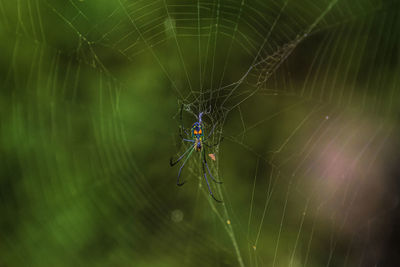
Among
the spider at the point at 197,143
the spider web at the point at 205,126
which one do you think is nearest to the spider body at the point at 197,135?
the spider at the point at 197,143

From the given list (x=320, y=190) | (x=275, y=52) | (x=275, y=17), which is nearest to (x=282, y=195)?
(x=320, y=190)

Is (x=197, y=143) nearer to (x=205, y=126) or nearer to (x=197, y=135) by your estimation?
(x=197, y=135)

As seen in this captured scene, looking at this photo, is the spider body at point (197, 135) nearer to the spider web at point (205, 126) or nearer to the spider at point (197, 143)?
the spider at point (197, 143)

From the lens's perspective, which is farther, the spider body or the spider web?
the spider body

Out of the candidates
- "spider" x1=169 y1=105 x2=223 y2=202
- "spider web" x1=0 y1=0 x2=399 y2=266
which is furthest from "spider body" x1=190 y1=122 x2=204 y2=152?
"spider web" x1=0 y1=0 x2=399 y2=266

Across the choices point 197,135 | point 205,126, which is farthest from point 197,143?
point 205,126

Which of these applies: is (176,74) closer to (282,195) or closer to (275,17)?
(275,17)

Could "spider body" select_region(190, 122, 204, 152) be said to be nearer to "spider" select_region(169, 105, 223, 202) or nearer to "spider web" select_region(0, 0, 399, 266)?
"spider" select_region(169, 105, 223, 202)

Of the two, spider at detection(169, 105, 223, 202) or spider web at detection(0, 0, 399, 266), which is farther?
spider at detection(169, 105, 223, 202)
